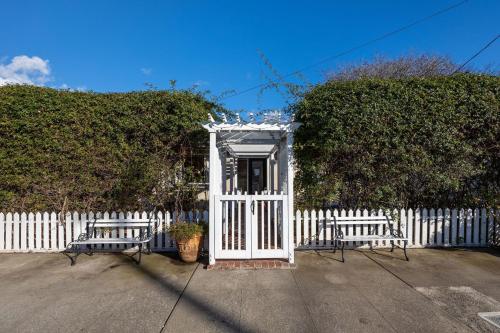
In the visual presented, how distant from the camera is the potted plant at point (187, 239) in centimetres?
482

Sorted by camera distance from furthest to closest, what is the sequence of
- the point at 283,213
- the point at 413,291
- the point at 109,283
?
the point at 283,213 → the point at 109,283 → the point at 413,291

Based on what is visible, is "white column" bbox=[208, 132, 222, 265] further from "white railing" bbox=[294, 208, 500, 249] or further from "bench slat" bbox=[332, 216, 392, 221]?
"bench slat" bbox=[332, 216, 392, 221]

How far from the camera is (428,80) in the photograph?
5.46m

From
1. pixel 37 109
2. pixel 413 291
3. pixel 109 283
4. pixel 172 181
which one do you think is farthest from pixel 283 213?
pixel 37 109

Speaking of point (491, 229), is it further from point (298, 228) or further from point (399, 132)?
point (298, 228)

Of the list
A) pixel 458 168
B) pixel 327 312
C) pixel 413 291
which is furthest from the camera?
pixel 458 168

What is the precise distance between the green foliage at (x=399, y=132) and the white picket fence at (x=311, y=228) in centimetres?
43

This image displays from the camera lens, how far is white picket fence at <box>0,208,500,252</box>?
18.0ft

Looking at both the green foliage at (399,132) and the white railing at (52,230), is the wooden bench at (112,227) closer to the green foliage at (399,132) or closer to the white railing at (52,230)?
the white railing at (52,230)

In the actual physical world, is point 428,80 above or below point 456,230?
above

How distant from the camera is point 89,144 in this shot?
18.3 feet

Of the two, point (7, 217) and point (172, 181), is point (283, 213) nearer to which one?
point (172, 181)

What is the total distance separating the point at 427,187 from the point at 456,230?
3.62 ft

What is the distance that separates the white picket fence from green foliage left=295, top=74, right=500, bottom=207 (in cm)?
43
